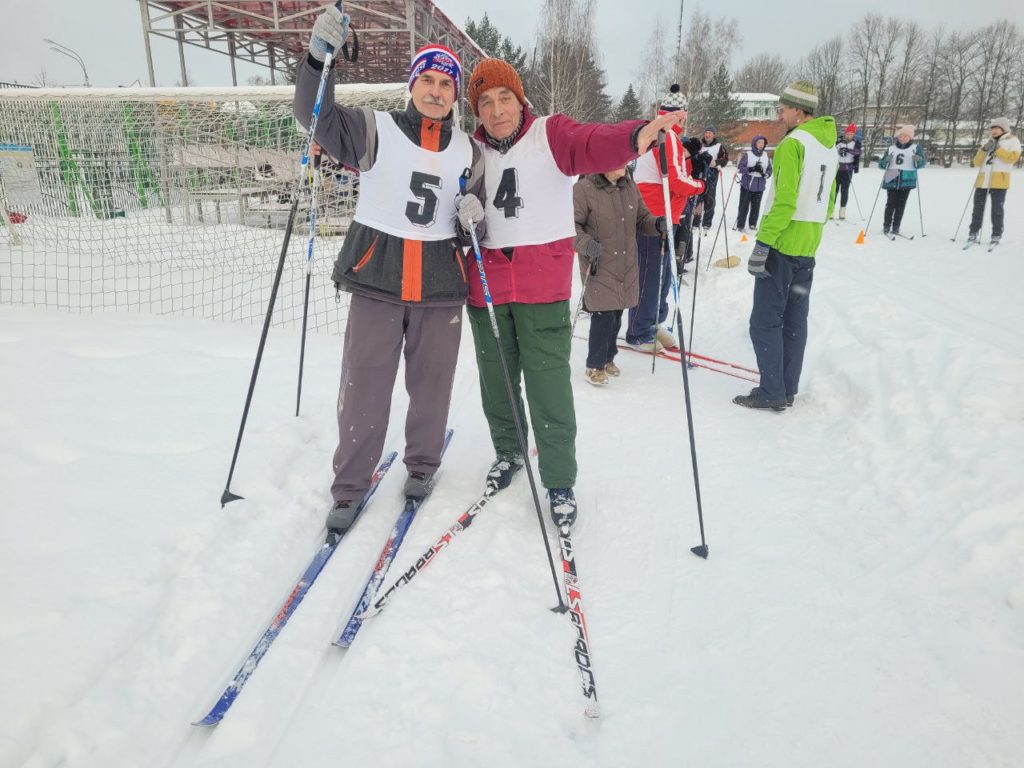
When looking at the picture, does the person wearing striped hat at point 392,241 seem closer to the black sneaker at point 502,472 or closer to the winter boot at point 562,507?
the black sneaker at point 502,472

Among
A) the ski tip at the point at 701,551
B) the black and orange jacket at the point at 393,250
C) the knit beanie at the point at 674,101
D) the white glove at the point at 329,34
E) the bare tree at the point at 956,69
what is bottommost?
the ski tip at the point at 701,551

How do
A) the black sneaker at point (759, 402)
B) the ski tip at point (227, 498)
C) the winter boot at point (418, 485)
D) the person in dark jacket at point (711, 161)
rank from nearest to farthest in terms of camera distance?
1. the ski tip at point (227, 498)
2. the winter boot at point (418, 485)
3. the black sneaker at point (759, 402)
4. the person in dark jacket at point (711, 161)

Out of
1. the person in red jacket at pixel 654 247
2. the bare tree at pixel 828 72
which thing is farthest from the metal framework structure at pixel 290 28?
the bare tree at pixel 828 72

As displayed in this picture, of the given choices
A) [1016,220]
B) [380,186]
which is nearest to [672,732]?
[380,186]

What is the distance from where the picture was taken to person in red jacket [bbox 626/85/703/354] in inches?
195

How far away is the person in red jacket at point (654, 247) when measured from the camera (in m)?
4.96

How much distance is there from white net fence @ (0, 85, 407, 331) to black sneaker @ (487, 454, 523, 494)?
12.3 feet

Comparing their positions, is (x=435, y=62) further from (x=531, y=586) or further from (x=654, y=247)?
(x=654, y=247)

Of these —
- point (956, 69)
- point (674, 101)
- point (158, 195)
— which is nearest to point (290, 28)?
point (158, 195)

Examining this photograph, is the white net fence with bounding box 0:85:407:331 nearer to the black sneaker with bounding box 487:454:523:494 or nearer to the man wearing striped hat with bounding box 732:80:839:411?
the black sneaker with bounding box 487:454:523:494

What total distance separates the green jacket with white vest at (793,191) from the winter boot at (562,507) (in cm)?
227

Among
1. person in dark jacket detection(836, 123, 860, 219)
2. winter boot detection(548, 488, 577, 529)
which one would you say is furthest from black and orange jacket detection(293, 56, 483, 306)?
person in dark jacket detection(836, 123, 860, 219)

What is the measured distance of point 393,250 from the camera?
2.46 metres

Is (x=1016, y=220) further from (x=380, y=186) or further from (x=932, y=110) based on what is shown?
(x=932, y=110)
